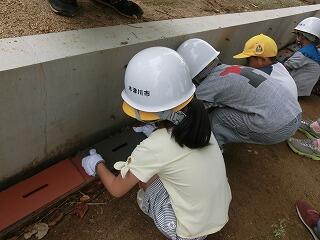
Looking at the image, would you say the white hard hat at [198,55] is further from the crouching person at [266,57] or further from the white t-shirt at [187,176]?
the white t-shirt at [187,176]

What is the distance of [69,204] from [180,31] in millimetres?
1809

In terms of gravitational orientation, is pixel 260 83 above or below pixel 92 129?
above

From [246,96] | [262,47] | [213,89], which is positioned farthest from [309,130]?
[213,89]

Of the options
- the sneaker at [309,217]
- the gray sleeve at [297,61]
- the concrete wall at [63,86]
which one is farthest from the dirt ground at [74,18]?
the sneaker at [309,217]

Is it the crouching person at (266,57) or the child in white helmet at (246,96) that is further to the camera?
the crouching person at (266,57)

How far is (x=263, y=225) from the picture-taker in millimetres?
2598

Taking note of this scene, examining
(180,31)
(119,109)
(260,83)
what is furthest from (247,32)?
(119,109)

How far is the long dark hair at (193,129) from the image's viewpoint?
1.68 m

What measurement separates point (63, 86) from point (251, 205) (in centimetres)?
189

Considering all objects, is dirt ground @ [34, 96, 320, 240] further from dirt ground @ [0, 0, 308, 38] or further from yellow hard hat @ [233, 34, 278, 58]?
dirt ground @ [0, 0, 308, 38]

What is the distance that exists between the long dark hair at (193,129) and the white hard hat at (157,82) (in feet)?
0.45

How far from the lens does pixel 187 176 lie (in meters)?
1.77

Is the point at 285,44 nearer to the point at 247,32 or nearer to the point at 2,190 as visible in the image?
the point at 247,32

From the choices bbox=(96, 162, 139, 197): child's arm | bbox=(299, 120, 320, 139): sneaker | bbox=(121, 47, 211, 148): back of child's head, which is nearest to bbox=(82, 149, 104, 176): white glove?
bbox=(96, 162, 139, 197): child's arm
